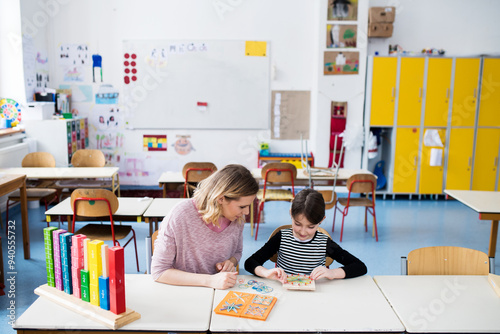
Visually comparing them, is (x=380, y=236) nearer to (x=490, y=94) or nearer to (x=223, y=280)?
(x=490, y=94)

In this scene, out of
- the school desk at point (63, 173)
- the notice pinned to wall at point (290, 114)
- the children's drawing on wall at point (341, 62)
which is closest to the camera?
the school desk at point (63, 173)

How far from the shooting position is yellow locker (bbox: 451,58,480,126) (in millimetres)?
5969

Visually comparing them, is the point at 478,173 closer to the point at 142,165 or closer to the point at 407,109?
the point at 407,109

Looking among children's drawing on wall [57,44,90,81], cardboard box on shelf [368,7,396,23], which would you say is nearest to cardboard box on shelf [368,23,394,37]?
cardboard box on shelf [368,7,396,23]

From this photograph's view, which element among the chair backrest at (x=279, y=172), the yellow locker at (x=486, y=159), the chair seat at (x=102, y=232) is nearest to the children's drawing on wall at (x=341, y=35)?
the yellow locker at (x=486, y=159)

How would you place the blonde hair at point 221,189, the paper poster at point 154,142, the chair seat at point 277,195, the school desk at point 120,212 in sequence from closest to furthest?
the blonde hair at point 221,189 < the school desk at point 120,212 < the chair seat at point 277,195 < the paper poster at point 154,142

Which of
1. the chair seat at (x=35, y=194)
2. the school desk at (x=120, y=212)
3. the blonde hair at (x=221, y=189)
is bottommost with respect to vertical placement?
the chair seat at (x=35, y=194)

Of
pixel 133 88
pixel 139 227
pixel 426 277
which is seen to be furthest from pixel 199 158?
pixel 426 277

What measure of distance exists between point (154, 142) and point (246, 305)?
5188 mm

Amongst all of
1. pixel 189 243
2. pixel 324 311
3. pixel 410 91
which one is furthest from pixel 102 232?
pixel 410 91

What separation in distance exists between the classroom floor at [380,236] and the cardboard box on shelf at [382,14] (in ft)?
8.21

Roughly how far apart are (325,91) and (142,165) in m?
2.94

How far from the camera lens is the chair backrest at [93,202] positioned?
317cm

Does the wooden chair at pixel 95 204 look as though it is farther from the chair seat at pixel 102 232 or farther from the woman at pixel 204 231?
the woman at pixel 204 231
